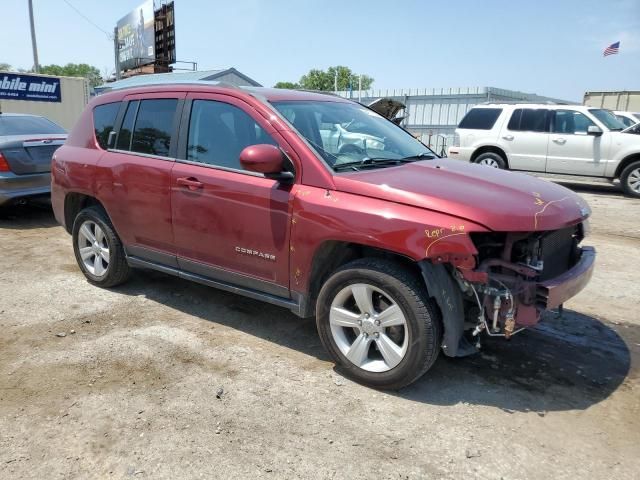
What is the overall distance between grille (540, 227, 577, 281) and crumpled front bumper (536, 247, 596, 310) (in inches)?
3.0

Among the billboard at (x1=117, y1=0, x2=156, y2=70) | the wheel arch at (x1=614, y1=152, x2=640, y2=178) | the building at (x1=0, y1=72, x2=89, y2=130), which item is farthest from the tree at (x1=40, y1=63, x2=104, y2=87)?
the wheel arch at (x1=614, y1=152, x2=640, y2=178)

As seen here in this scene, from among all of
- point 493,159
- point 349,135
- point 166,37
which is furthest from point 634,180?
point 166,37

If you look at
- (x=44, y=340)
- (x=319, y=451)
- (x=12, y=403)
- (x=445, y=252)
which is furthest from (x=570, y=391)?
(x=44, y=340)

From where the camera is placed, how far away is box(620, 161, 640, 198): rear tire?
1091 centimetres

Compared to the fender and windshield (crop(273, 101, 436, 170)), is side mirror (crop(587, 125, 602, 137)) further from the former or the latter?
the fender

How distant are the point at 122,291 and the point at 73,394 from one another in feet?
6.32

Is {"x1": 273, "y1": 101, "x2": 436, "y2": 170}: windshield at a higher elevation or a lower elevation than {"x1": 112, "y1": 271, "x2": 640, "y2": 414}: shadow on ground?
higher

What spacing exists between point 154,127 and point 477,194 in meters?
2.76

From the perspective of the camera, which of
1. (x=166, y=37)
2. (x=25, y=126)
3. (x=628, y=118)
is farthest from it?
(x=166, y=37)

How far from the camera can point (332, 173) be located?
337 cm

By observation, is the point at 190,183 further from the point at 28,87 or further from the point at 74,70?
the point at 74,70

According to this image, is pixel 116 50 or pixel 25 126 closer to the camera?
pixel 25 126

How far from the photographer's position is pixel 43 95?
18.4 m

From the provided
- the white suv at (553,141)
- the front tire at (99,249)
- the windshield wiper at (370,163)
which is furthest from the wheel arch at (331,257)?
the white suv at (553,141)
